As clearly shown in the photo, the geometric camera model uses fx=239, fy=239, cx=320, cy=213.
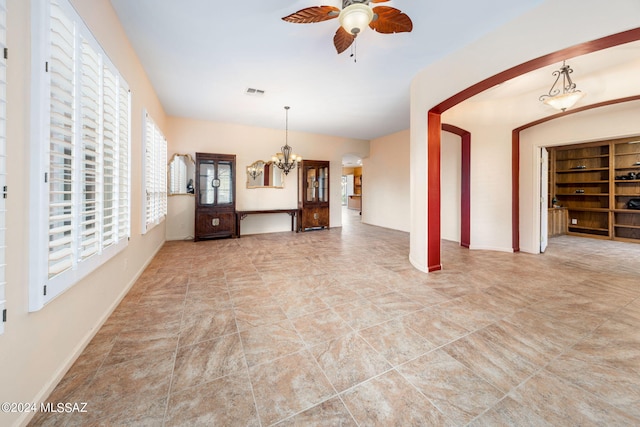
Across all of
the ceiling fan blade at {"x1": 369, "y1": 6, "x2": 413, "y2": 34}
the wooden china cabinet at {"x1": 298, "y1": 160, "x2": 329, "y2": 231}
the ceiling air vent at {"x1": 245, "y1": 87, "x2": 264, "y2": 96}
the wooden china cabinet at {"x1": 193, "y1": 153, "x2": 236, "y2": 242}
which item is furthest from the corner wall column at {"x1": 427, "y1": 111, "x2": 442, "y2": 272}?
the wooden china cabinet at {"x1": 193, "y1": 153, "x2": 236, "y2": 242}

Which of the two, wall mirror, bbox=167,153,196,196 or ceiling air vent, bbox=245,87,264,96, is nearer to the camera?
ceiling air vent, bbox=245,87,264,96

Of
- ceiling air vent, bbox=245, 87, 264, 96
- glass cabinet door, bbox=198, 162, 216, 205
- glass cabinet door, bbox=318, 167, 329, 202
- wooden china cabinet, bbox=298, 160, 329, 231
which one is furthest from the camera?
glass cabinet door, bbox=318, 167, 329, 202

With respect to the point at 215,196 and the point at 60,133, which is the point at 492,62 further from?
the point at 215,196

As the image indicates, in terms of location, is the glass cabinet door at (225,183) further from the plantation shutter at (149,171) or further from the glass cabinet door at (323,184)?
the glass cabinet door at (323,184)

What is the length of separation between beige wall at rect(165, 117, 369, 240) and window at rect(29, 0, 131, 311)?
4058 millimetres

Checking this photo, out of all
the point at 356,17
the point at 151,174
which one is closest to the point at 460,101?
the point at 356,17

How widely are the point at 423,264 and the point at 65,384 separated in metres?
3.98

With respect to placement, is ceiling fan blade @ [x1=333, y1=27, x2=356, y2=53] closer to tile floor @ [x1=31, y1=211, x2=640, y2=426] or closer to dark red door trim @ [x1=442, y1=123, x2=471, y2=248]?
tile floor @ [x1=31, y1=211, x2=640, y2=426]

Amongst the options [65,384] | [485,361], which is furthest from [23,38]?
[485,361]

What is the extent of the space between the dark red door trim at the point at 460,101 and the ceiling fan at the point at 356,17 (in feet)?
4.54

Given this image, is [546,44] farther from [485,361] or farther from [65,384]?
[65,384]

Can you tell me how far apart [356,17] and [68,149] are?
2.43m

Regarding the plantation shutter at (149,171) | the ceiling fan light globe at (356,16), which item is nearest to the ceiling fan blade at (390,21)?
the ceiling fan light globe at (356,16)

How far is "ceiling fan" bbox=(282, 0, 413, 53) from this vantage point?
1997 millimetres
